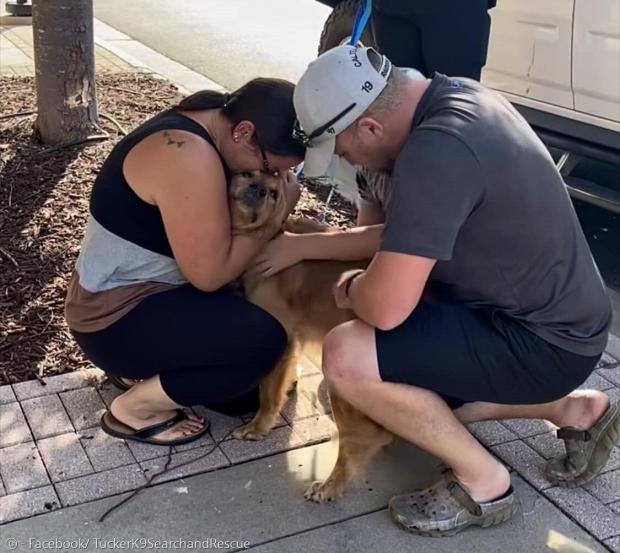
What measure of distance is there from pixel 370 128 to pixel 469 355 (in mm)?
708

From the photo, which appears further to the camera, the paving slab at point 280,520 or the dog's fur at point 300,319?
the dog's fur at point 300,319

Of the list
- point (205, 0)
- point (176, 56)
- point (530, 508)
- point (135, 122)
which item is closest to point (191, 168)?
point (530, 508)

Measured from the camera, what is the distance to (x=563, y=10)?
14.6 feet

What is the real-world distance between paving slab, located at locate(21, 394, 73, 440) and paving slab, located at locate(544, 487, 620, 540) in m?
1.61

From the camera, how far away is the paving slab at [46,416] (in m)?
3.04

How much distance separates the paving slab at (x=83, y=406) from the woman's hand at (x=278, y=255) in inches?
30.6

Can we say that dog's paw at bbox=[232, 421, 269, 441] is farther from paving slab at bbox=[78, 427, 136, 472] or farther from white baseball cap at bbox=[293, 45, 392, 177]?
white baseball cap at bbox=[293, 45, 392, 177]

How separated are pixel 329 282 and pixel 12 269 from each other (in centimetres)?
185

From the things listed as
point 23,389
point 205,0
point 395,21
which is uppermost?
point 395,21

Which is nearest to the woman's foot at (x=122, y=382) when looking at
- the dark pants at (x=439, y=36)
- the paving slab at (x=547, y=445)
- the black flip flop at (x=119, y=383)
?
the black flip flop at (x=119, y=383)

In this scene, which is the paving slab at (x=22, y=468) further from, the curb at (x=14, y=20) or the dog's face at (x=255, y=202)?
the curb at (x=14, y=20)

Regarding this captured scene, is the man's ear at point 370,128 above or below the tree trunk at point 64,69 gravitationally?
above

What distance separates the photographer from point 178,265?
290 centimetres

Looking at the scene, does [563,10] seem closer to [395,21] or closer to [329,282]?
[395,21]
